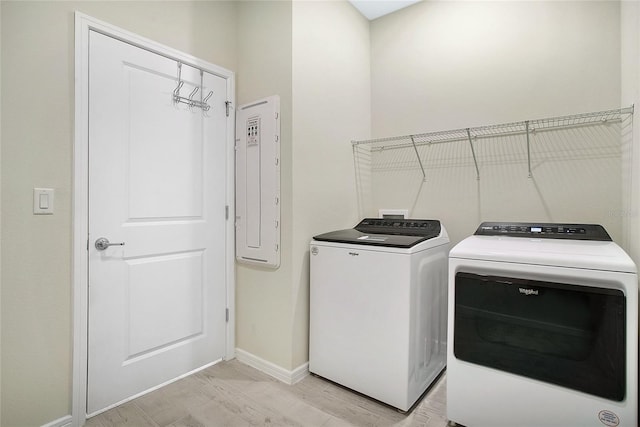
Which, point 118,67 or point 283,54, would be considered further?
point 283,54

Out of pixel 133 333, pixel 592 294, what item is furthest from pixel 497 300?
pixel 133 333

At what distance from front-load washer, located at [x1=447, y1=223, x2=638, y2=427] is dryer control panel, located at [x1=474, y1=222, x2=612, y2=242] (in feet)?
0.15

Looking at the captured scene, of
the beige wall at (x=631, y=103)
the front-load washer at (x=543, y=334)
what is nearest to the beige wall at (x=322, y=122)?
the front-load washer at (x=543, y=334)

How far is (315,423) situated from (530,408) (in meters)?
0.99

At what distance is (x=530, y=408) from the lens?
136cm

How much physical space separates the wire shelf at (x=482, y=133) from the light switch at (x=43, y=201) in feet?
6.31

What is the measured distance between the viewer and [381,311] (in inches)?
69.2

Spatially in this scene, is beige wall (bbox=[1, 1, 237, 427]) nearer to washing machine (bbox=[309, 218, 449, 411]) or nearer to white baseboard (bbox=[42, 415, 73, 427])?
white baseboard (bbox=[42, 415, 73, 427])

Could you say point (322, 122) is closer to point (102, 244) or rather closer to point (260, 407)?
point (102, 244)

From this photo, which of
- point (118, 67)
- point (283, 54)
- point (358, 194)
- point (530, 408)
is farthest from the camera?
point (358, 194)

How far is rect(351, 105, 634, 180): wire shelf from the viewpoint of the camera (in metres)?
1.83

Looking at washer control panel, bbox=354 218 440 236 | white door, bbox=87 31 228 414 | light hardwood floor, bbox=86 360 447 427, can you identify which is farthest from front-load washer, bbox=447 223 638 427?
white door, bbox=87 31 228 414

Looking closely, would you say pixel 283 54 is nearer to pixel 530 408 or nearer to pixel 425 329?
pixel 425 329

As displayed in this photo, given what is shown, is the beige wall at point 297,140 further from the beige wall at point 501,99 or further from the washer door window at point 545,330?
the washer door window at point 545,330
